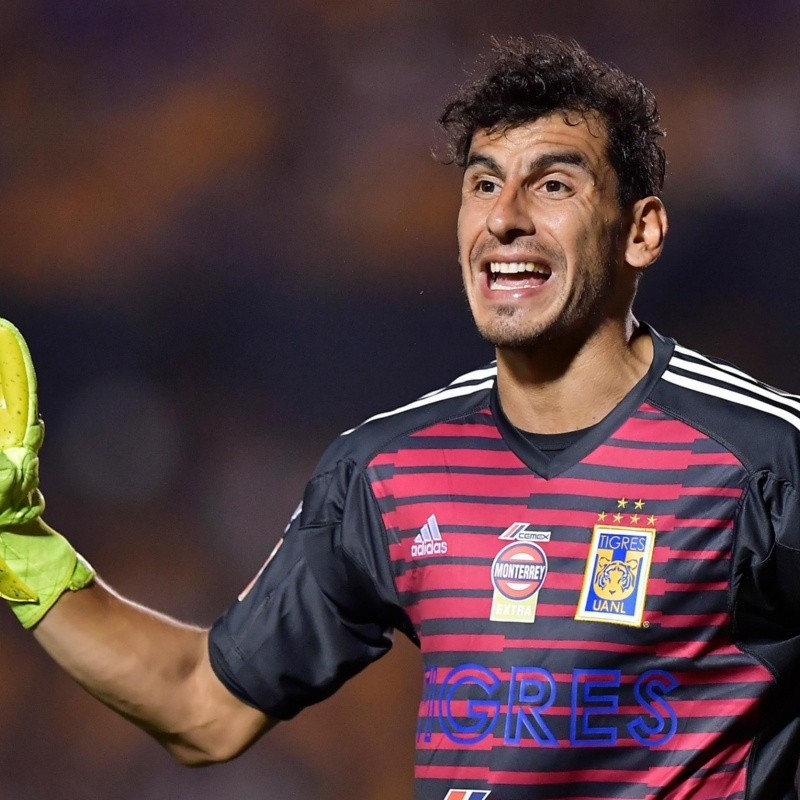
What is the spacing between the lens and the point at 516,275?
1911 millimetres

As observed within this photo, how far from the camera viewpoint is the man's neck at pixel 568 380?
1.91m

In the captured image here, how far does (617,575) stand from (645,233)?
21.0 inches

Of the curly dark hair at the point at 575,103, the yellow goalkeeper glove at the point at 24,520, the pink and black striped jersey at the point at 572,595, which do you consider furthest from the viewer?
the curly dark hair at the point at 575,103

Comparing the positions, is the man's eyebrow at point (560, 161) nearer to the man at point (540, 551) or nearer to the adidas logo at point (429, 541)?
the man at point (540, 551)

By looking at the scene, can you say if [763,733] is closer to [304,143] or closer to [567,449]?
[567,449]

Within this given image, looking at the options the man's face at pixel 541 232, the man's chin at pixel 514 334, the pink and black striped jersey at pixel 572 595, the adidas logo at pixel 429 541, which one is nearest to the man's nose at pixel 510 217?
the man's face at pixel 541 232

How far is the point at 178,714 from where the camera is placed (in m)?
1.97

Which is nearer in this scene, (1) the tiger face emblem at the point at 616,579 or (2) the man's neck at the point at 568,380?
(1) the tiger face emblem at the point at 616,579

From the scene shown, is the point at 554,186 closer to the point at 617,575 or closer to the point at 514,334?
the point at 514,334

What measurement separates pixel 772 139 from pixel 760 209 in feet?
0.57

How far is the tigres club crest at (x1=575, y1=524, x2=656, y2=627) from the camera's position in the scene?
5.79 ft

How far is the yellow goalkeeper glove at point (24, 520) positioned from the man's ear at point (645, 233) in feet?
2.79

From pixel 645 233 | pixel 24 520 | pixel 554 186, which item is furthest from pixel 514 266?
pixel 24 520

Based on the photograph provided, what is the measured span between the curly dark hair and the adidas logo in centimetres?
53
